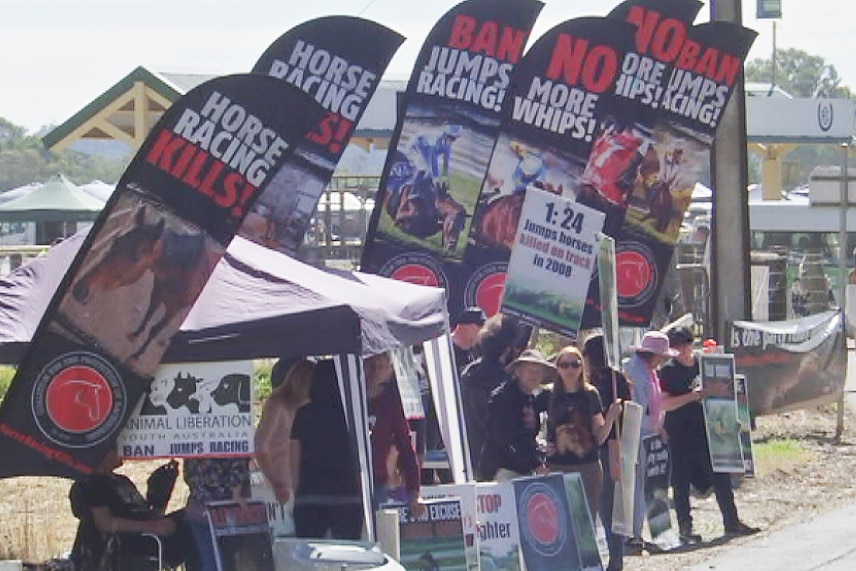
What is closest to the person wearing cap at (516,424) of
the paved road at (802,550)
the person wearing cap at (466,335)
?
the person wearing cap at (466,335)

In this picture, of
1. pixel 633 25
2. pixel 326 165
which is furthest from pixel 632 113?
pixel 326 165

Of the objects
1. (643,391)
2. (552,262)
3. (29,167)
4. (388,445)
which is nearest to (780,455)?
(643,391)

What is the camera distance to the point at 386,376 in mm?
11047

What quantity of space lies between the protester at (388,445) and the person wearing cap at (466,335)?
247 centimetres

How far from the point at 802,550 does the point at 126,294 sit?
608 centimetres

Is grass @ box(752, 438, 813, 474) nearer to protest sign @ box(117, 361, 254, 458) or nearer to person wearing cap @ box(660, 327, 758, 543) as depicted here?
person wearing cap @ box(660, 327, 758, 543)

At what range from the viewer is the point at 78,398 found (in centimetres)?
998

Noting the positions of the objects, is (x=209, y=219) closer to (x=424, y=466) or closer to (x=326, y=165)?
(x=424, y=466)

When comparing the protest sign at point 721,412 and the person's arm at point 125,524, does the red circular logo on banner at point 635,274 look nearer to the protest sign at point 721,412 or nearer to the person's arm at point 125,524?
the protest sign at point 721,412

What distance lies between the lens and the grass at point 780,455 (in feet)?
60.3

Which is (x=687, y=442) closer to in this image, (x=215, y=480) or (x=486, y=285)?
(x=486, y=285)

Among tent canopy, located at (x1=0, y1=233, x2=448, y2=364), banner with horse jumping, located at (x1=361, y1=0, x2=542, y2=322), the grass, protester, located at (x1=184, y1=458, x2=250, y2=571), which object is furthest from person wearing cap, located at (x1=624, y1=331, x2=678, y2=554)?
the grass

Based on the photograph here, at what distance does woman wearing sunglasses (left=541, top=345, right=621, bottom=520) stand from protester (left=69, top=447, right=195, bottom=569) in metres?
3.04

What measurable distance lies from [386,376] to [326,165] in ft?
13.8
